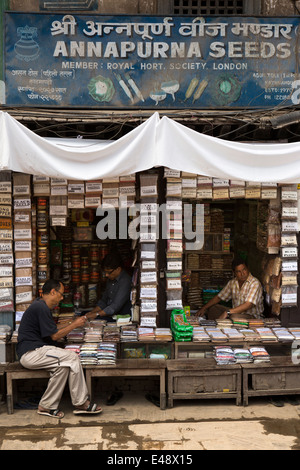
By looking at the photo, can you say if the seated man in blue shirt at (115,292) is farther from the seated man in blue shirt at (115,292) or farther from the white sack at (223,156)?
the white sack at (223,156)

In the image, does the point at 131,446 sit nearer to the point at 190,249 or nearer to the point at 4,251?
the point at 4,251

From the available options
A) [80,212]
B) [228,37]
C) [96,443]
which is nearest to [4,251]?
[80,212]

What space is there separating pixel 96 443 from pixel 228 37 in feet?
17.6

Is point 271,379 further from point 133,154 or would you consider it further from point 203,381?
point 133,154

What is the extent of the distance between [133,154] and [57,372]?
2.75m

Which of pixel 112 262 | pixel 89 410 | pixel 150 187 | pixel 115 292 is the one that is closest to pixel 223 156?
pixel 150 187

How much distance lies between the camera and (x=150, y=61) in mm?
6980

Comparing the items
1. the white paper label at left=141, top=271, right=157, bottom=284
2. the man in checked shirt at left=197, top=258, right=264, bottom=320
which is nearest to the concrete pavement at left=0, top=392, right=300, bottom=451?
the man in checked shirt at left=197, top=258, right=264, bottom=320

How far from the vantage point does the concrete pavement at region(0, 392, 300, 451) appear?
5.66 meters

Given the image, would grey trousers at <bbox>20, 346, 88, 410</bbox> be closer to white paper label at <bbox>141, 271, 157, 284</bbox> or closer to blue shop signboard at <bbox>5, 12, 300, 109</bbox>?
white paper label at <bbox>141, 271, 157, 284</bbox>

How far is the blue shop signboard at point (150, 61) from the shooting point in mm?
6914

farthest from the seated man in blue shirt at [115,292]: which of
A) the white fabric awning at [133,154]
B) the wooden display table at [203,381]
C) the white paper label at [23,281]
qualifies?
the white fabric awning at [133,154]

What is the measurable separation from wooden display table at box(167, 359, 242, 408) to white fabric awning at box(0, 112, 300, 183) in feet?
7.86

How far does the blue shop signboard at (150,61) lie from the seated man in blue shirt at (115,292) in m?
2.25
